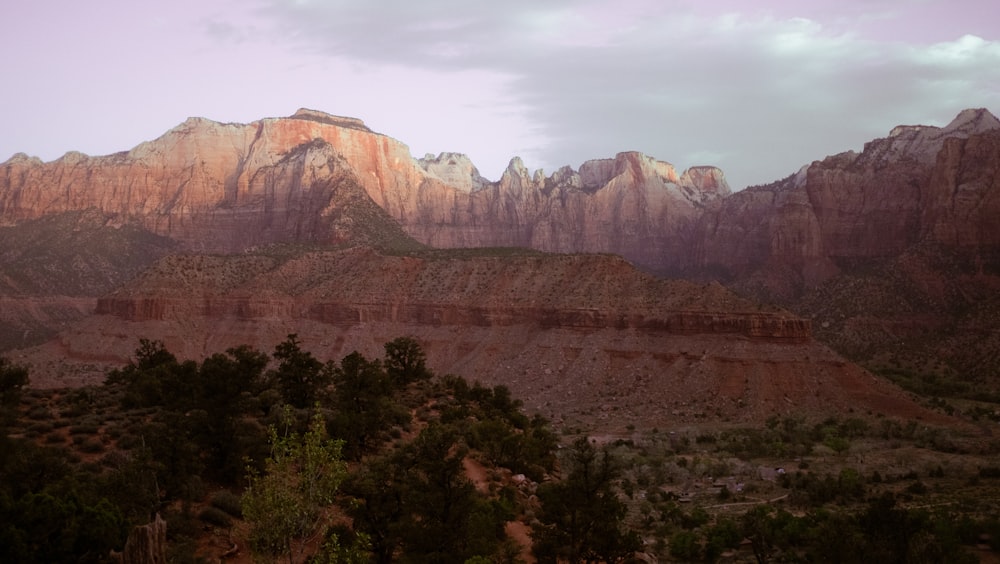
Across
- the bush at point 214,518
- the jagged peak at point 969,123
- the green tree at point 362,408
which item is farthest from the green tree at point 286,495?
the jagged peak at point 969,123

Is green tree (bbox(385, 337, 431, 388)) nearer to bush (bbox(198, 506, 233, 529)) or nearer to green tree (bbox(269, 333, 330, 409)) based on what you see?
green tree (bbox(269, 333, 330, 409))

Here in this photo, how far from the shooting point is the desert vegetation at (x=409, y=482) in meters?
20.0

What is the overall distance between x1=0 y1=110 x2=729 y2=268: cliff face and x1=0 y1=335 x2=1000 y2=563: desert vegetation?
80.1m

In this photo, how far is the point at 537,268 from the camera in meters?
96.1

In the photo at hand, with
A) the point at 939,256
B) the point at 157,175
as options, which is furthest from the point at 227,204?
the point at 939,256

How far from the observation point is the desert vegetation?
1998cm

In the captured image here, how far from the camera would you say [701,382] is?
74188 millimetres

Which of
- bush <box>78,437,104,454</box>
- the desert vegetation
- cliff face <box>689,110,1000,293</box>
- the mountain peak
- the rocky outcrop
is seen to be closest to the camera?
the desert vegetation

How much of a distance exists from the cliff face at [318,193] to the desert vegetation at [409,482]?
80088 mm

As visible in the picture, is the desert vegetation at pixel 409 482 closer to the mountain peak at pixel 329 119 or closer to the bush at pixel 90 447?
the bush at pixel 90 447

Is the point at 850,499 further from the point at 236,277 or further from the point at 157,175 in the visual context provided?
the point at 157,175

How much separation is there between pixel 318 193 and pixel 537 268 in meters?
53.7

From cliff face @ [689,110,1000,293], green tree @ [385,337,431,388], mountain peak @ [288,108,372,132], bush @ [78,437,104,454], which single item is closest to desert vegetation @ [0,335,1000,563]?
bush @ [78,437,104,454]

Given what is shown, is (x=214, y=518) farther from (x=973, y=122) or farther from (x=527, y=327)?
(x=973, y=122)
